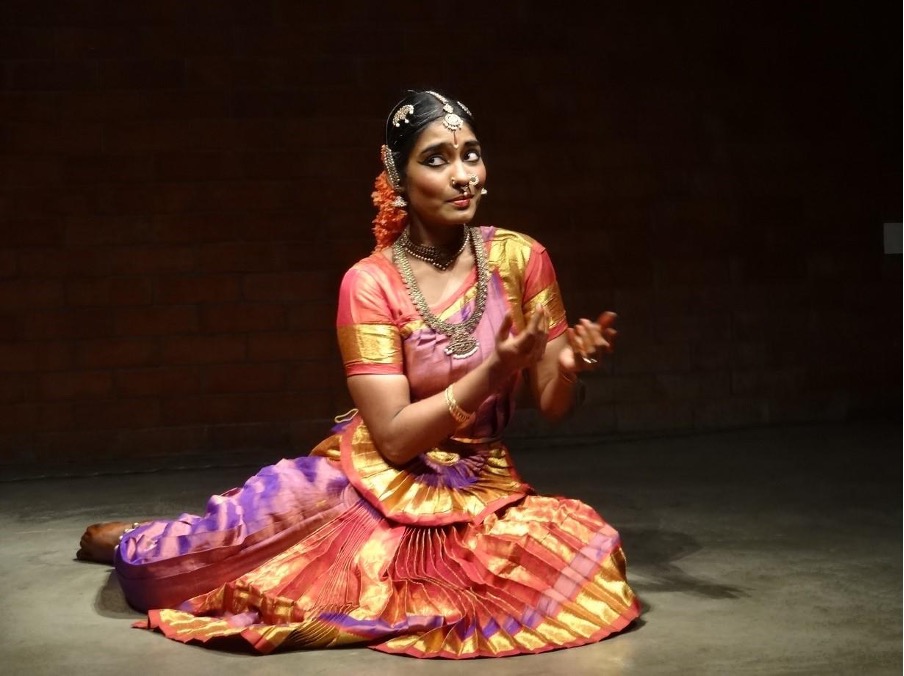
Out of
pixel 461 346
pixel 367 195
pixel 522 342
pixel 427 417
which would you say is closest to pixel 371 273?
pixel 461 346

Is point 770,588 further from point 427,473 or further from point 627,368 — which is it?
point 627,368

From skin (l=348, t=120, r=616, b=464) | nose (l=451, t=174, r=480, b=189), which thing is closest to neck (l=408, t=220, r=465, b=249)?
skin (l=348, t=120, r=616, b=464)

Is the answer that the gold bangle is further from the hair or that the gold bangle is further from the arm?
the hair

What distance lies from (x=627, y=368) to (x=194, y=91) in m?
2.08

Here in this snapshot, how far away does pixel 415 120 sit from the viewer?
10.4 feet

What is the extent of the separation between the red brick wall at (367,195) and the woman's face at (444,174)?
7.87ft

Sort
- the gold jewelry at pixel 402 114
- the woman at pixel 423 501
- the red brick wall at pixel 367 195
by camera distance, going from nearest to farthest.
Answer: the woman at pixel 423 501 → the gold jewelry at pixel 402 114 → the red brick wall at pixel 367 195

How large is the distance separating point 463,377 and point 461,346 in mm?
123

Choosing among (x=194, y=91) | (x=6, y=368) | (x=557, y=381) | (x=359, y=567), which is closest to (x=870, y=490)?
(x=557, y=381)

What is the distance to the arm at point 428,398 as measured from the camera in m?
2.88

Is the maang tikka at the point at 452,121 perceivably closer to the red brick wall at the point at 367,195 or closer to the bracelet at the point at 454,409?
the bracelet at the point at 454,409

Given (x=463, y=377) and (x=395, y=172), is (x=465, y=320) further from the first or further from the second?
(x=395, y=172)

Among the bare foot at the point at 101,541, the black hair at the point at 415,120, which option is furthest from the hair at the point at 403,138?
the bare foot at the point at 101,541

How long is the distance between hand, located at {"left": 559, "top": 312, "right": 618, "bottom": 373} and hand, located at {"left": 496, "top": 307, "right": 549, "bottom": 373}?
0.26 feet
